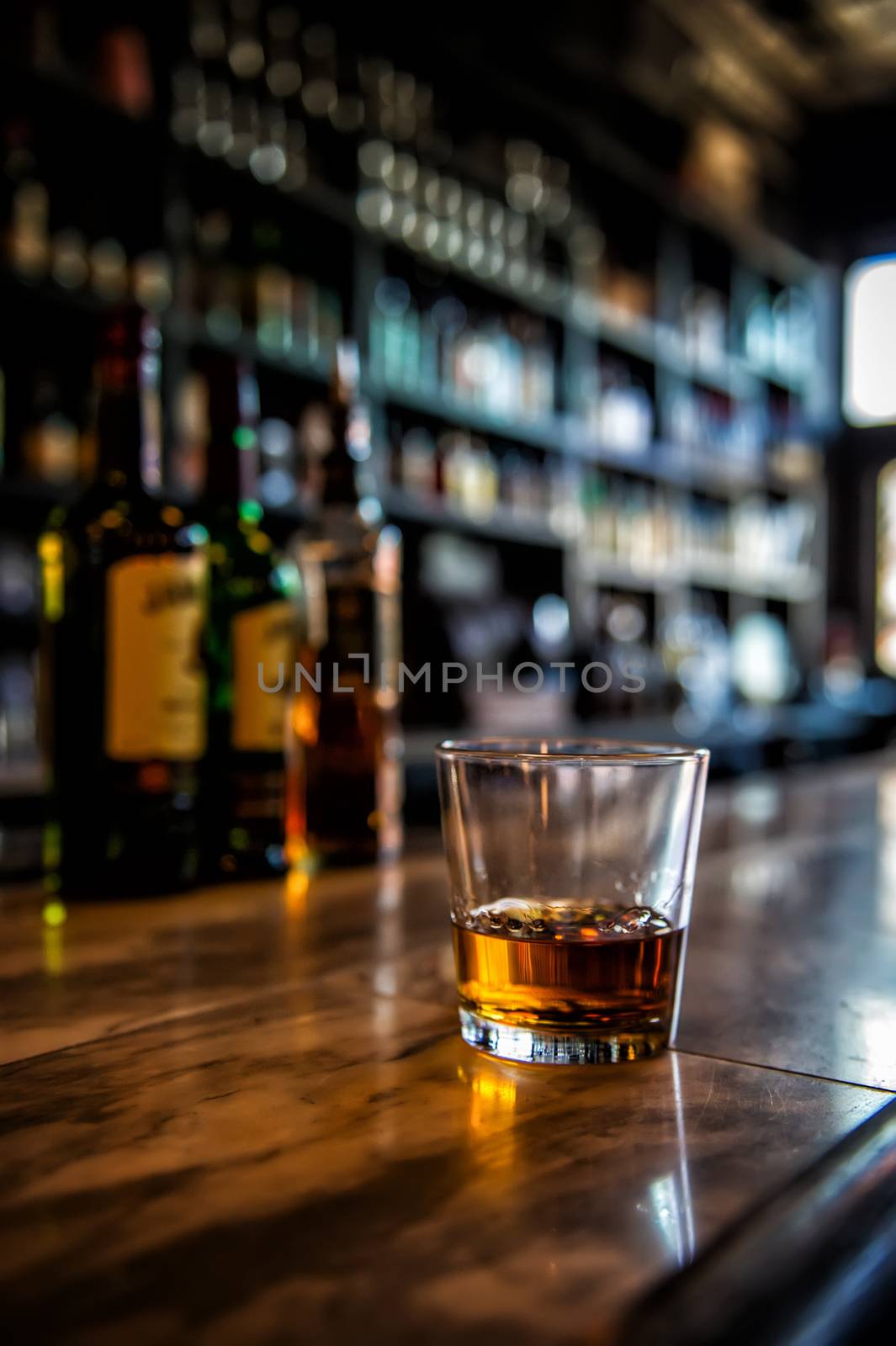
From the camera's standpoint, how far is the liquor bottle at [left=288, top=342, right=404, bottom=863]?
0.81 m

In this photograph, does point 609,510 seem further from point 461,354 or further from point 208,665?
point 208,665

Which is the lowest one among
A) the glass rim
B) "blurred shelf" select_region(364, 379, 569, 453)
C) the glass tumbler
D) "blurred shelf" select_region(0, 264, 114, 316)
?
the glass tumbler

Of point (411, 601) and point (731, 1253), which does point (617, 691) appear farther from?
point (731, 1253)

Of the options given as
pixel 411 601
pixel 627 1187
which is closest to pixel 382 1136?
pixel 627 1187

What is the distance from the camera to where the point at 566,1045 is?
39 centimetres

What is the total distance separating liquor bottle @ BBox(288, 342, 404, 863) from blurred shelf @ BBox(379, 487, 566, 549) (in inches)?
89.9

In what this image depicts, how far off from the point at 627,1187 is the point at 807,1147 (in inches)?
2.2

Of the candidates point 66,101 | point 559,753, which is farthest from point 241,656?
point 66,101

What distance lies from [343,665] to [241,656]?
0.30ft

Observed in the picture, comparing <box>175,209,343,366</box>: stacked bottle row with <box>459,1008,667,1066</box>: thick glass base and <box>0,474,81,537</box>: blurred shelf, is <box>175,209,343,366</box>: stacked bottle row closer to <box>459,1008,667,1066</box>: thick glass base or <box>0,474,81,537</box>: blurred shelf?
<box>0,474,81,537</box>: blurred shelf

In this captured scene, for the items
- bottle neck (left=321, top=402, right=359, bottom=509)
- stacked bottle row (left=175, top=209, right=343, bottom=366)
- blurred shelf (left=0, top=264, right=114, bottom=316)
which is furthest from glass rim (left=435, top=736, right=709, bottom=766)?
stacked bottle row (left=175, top=209, right=343, bottom=366)

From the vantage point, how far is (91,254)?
8.40 feet

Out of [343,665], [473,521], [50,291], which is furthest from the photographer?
[473,521]

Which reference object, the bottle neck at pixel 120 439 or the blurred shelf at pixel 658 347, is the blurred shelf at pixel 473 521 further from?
the bottle neck at pixel 120 439
